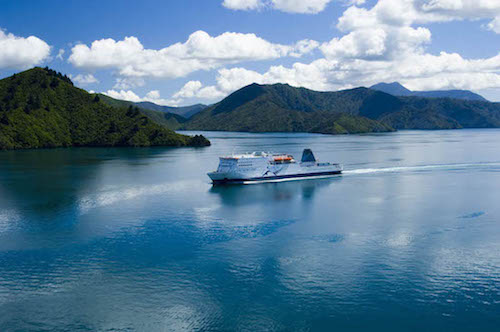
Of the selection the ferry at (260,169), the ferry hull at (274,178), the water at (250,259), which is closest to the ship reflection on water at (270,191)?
the water at (250,259)

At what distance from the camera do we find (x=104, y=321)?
110 ft

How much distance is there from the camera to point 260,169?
104 meters

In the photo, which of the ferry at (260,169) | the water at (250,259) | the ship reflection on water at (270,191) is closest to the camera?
the water at (250,259)

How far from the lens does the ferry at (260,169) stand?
101m

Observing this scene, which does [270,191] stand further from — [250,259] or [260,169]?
[250,259]

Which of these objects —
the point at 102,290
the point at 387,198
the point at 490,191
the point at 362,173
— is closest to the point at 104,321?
the point at 102,290

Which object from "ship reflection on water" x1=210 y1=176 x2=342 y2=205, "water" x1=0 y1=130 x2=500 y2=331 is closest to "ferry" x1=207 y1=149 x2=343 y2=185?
"ship reflection on water" x1=210 y1=176 x2=342 y2=205

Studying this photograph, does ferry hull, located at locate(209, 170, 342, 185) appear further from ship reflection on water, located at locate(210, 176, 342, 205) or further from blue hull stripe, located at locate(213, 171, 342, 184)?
ship reflection on water, located at locate(210, 176, 342, 205)

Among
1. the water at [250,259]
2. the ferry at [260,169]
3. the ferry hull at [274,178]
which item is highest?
the ferry at [260,169]

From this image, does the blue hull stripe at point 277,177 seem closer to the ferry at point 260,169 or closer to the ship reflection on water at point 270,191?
the ferry at point 260,169

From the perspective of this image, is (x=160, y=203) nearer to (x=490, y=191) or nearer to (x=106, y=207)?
(x=106, y=207)

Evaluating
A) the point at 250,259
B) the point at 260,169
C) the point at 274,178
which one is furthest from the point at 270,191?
the point at 250,259

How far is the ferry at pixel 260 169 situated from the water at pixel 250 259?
980cm

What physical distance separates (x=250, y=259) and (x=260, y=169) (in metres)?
57.3
